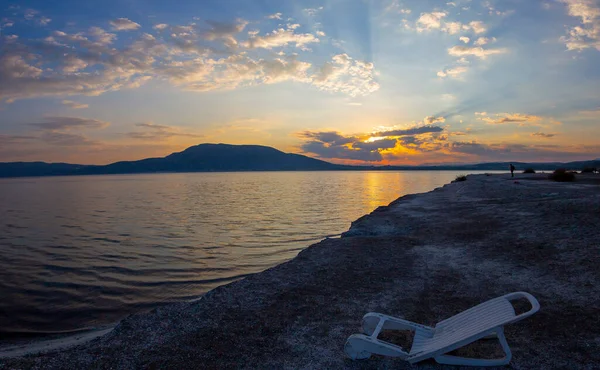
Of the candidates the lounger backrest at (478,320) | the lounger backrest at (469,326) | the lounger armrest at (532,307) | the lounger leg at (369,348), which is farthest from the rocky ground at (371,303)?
the lounger armrest at (532,307)

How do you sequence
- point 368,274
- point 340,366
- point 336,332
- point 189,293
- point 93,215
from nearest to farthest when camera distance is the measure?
point 340,366 < point 336,332 < point 368,274 < point 189,293 < point 93,215

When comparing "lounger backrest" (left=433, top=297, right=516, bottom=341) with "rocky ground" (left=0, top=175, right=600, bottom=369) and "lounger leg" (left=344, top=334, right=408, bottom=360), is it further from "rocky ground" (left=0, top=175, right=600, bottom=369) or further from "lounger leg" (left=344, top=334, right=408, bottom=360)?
"lounger leg" (left=344, top=334, right=408, bottom=360)

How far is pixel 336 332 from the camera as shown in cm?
703

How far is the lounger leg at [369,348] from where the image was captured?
569 centimetres

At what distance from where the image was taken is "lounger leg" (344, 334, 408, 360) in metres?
5.69

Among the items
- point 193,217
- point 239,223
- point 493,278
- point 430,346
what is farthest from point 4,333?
point 193,217

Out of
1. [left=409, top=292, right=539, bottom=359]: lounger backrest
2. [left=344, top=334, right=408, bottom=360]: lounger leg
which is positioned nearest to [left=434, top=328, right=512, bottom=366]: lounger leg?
[left=409, top=292, right=539, bottom=359]: lounger backrest

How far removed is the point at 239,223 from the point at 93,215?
18382mm

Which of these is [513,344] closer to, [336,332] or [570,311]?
[570,311]

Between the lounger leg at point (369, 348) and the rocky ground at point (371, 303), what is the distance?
0.69 ft

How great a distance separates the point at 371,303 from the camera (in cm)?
858

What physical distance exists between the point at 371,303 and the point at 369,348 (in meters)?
2.92

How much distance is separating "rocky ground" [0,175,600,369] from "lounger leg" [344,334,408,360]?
8.3 inches

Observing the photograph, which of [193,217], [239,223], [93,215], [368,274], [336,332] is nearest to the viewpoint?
[336,332]
